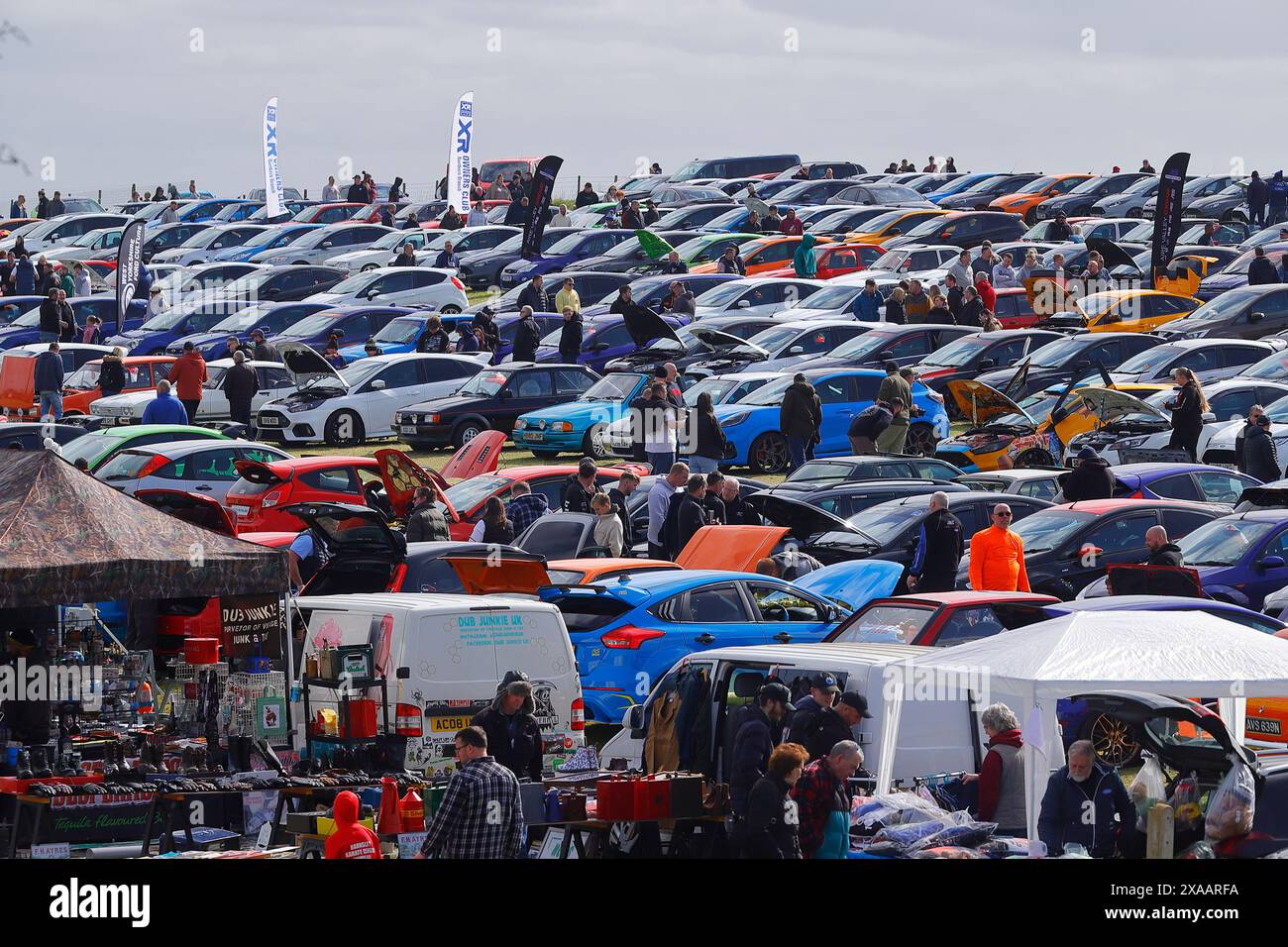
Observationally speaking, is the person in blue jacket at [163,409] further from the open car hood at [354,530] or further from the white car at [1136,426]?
the white car at [1136,426]

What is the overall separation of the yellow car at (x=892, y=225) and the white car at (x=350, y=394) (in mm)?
18273

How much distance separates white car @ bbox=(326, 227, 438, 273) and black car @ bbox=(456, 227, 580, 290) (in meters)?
1.43

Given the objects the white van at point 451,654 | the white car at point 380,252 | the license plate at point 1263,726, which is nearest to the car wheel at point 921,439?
the license plate at point 1263,726

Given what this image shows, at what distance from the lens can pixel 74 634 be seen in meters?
14.4

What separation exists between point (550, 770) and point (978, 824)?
3.15m

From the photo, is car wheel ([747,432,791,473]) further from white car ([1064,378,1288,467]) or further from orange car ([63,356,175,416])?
orange car ([63,356,175,416])

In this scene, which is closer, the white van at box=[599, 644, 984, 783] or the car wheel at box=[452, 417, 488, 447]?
the white van at box=[599, 644, 984, 783]

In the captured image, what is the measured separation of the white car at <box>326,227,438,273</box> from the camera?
4903 centimetres

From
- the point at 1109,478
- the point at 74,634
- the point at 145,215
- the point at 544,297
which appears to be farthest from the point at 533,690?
the point at 145,215

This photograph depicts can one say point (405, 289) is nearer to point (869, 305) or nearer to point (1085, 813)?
point (869, 305)

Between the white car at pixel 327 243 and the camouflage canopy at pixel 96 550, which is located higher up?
the white car at pixel 327 243

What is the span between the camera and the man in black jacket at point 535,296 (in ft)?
128

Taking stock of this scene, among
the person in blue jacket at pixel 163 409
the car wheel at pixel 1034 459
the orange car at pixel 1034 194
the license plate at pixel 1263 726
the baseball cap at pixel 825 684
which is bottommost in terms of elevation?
the license plate at pixel 1263 726

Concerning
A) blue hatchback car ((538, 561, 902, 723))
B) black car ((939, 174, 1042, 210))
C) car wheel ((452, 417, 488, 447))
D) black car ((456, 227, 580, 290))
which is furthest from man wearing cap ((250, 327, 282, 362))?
black car ((939, 174, 1042, 210))
